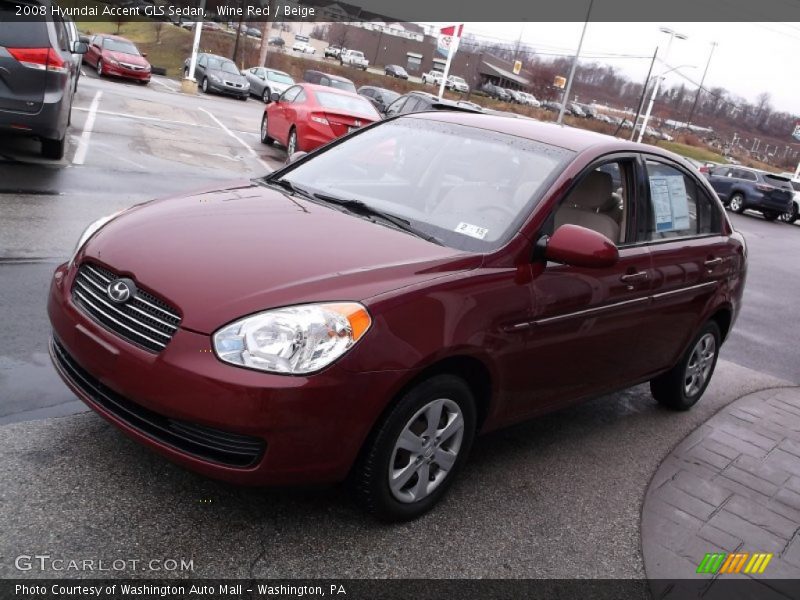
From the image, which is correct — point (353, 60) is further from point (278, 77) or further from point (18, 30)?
point (18, 30)

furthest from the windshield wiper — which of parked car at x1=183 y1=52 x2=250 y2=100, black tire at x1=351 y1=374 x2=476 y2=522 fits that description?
parked car at x1=183 y1=52 x2=250 y2=100

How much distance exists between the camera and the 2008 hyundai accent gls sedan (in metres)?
2.81

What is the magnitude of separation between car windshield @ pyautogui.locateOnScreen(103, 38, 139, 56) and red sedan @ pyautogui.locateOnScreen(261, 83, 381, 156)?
1425cm

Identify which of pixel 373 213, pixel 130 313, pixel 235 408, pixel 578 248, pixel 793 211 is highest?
pixel 578 248

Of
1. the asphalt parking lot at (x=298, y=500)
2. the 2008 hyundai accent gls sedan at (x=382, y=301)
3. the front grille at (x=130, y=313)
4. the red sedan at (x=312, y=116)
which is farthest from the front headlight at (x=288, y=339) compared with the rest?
the red sedan at (x=312, y=116)

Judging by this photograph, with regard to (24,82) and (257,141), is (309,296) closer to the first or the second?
(24,82)

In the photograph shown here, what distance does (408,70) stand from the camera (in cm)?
10831

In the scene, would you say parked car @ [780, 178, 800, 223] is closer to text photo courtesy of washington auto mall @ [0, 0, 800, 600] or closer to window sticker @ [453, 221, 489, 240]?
text photo courtesy of washington auto mall @ [0, 0, 800, 600]

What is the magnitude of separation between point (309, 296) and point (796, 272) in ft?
46.6

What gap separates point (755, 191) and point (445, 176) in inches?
1031

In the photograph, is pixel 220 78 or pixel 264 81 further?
pixel 264 81

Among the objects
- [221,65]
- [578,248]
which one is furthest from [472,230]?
[221,65]

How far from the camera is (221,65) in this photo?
32.1 m

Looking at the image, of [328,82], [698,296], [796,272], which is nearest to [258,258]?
[698,296]
